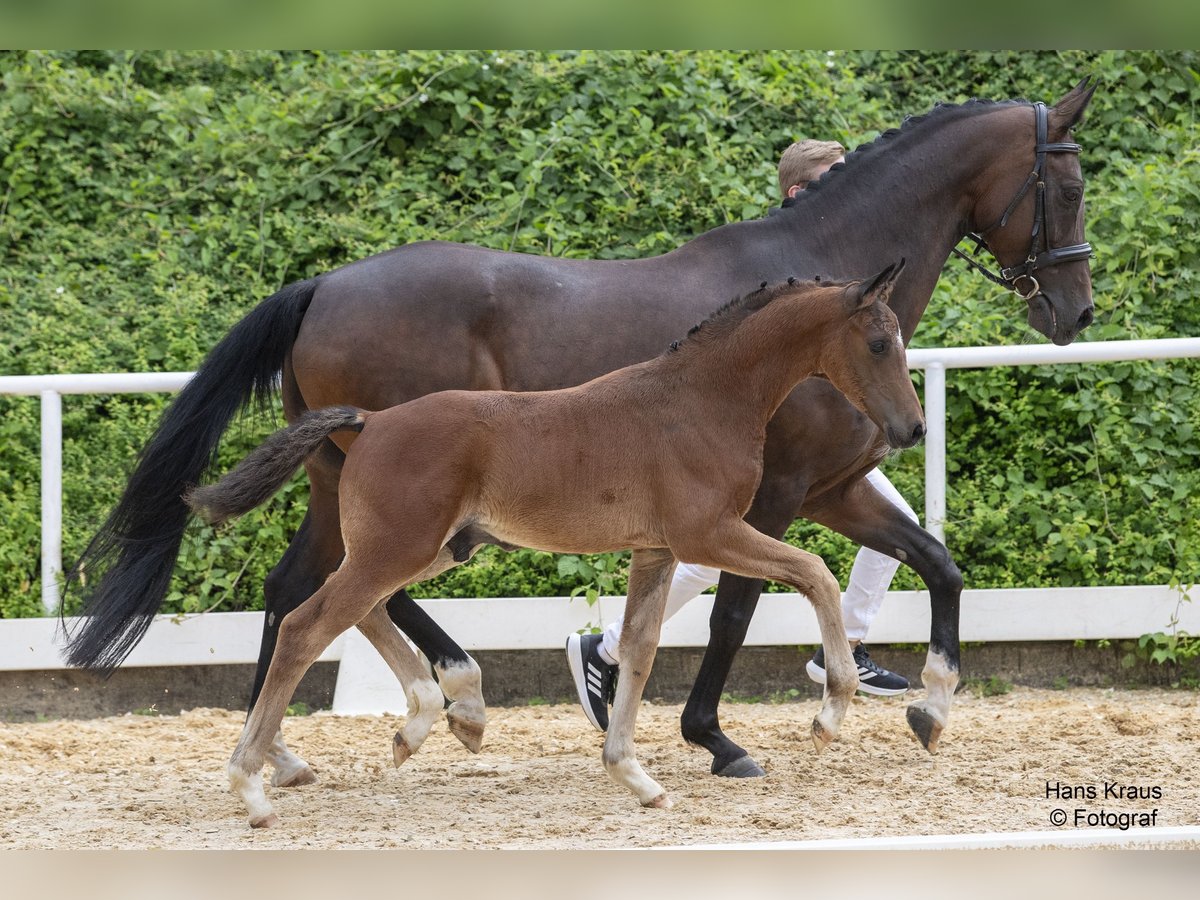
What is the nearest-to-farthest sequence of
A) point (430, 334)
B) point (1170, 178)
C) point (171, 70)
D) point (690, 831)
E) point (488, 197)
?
1. point (690, 831)
2. point (430, 334)
3. point (1170, 178)
4. point (488, 197)
5. point (171, 70)

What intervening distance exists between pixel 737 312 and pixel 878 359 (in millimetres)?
453

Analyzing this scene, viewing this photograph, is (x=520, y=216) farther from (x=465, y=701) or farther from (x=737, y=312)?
(x=737, y=312)

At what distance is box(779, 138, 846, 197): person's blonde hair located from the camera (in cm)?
555

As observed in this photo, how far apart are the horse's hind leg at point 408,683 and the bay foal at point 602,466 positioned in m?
0.58

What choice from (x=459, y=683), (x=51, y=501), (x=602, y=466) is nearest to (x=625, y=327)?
(x=602, y=466)

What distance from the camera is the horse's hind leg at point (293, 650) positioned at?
3.67 m

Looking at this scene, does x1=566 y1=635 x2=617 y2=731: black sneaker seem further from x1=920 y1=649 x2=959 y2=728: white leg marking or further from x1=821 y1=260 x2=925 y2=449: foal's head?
x1=821 y1=260 x2=925 y2=449: foal's head

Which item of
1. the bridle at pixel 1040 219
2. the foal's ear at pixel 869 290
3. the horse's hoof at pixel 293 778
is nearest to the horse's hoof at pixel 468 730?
the horse's hoof at pixel 293 778

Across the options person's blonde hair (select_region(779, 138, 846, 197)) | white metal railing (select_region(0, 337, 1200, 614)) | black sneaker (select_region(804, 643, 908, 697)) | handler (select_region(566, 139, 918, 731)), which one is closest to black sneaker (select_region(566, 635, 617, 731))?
handler (select_region(566, 139, 918, 731))

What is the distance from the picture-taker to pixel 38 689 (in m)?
5.93

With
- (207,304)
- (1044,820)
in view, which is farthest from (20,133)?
(1044,820)

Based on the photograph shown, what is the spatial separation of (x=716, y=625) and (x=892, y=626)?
1.64m

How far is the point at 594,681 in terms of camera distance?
5008 mm
